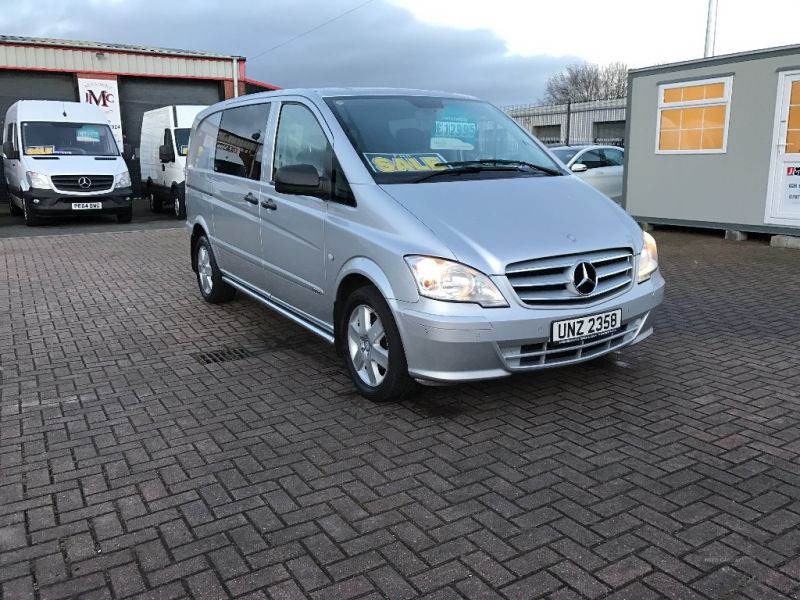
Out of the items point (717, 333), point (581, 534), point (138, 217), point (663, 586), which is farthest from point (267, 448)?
point (138, 217)

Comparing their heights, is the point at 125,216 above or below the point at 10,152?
below

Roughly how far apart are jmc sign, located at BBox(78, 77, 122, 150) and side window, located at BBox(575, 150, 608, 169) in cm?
1489

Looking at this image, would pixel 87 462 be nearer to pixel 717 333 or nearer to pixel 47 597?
pixel 47 597

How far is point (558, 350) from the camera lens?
398 cm

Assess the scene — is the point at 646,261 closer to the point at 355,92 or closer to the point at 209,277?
the point at 355,92

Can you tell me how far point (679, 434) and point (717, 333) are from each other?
7.80ft

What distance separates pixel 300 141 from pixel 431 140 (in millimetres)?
960

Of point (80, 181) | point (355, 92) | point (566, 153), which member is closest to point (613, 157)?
point (566, 153)

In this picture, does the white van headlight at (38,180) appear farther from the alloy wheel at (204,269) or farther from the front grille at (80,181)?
the alloy wheel at (204,269)

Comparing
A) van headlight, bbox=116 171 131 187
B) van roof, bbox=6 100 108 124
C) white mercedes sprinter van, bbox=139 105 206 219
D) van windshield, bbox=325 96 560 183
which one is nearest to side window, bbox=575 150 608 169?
white mercedes sprinter van, bbox=139 105 206 219

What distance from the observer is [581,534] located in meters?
2.88

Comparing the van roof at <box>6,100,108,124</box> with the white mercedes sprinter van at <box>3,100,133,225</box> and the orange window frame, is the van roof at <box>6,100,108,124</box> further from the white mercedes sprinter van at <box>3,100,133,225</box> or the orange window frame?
the orange window frame

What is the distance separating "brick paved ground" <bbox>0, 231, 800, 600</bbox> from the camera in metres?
2.64

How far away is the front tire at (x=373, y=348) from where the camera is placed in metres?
4.07
